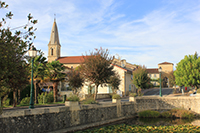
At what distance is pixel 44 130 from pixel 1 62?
6913mm

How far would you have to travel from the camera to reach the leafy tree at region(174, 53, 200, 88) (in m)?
31.5

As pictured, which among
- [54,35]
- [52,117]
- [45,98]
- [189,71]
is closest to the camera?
[52,117]

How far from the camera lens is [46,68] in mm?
23672

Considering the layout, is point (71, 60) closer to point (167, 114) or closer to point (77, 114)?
point (167, 114)

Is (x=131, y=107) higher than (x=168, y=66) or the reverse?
the reverse

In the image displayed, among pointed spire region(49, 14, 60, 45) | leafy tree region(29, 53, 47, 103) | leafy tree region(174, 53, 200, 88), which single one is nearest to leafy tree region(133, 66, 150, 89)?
leafy tree region(174, 53, 200, 88)

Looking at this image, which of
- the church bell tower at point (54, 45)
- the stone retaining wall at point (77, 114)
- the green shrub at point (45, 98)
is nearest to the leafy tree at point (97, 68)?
the stone retaining wall at point (77, 114)

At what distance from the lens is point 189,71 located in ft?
106

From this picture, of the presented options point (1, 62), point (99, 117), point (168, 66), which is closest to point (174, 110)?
point (99, 117)

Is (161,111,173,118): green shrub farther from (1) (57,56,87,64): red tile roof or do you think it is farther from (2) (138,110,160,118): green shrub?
(1) (57,56,87,64): red tile roof

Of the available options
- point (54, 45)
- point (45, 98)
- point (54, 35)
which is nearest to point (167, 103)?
point (45, 98)

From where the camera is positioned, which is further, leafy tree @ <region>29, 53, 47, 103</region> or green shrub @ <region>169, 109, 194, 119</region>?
leafy tree @ <region>29, 53, 47, 103</region>

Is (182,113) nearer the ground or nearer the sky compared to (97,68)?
→ nearer the ground

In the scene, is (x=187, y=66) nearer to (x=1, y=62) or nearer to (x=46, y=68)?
(x=46, y=68)
